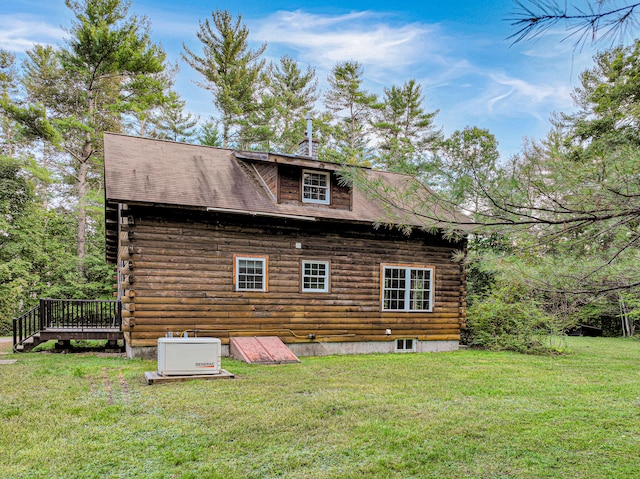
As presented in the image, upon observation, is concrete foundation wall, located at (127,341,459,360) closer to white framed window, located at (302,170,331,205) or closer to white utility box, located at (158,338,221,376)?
white utility box, located at (158,338,221,376)

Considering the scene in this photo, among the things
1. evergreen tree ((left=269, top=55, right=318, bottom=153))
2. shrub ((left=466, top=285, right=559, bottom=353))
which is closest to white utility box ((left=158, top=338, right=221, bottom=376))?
shrub ((left=466, top=285, right=559, bottom=353))

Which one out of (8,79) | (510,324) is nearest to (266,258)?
(510,324)

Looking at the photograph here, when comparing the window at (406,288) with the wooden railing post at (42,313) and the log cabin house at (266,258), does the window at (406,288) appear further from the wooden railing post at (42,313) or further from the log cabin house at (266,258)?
the wooden railing post at (42,313)

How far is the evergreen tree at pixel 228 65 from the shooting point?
86.0 feet

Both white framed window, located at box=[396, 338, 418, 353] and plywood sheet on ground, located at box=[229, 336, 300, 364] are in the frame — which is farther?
white framed window, located at box=[396, 338, 418, 353]

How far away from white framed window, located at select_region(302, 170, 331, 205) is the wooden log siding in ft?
2.95

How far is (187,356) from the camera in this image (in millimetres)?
8031

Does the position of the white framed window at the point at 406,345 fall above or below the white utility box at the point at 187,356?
below

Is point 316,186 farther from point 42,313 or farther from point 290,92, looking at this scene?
point 290,92

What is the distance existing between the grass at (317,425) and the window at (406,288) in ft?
13.1

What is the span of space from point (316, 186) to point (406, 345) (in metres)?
5.32

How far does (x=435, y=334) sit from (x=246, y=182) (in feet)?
23.3

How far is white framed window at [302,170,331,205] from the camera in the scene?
12.6 metres

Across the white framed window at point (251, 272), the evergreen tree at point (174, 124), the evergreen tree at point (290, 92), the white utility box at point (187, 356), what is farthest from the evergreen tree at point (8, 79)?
the white utility box at point (187, 356)
